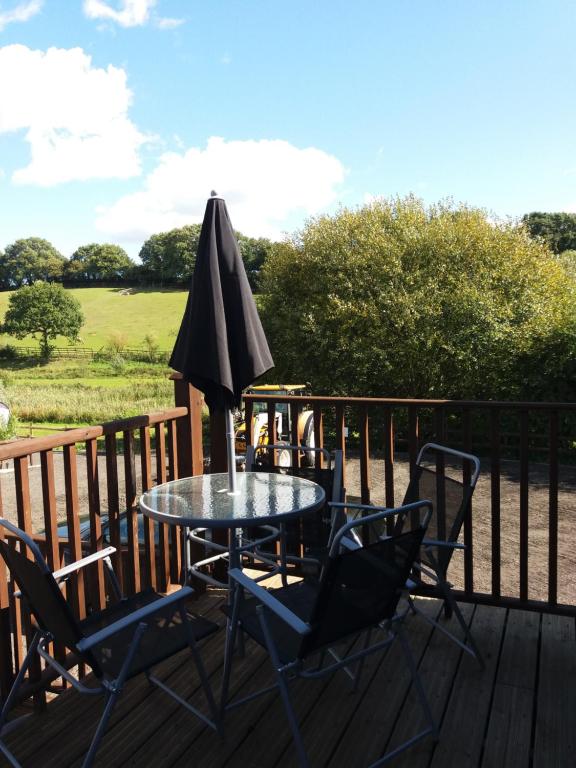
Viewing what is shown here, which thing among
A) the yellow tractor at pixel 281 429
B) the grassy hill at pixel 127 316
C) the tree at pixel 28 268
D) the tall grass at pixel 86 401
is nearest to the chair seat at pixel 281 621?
the yellow tractor at pixel 281 429

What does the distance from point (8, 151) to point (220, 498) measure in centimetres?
5483

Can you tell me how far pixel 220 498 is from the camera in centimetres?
247

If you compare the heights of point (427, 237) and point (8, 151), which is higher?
point (8, 151)

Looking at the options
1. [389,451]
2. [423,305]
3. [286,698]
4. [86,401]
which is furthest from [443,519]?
[86,401]

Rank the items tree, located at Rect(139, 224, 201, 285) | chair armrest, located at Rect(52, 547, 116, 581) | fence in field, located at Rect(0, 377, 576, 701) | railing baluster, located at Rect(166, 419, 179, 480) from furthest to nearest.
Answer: tree, located at Rect(139, 224, 201, 285) < railing baluster, located at Rect(166, 419, 179, 480) < fence in field, located at Rect(0, 377, 576, 701) < chair armrest, located at Rect(52, 547, 116, 581)

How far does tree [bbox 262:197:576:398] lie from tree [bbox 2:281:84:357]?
33.8m

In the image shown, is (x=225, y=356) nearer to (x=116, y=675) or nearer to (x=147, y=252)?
(x=116, y=675)

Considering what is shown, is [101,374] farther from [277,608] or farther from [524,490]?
[277,608]

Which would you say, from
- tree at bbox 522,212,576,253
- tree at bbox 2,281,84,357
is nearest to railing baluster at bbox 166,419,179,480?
tree at bbox 522,212,576,253

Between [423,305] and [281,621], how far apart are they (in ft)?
44.2

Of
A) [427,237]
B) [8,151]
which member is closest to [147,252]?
[8,151]

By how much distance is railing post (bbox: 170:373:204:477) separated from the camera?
3.15 meters

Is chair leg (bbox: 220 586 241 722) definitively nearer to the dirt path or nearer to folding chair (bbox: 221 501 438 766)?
folding chair (bbox: 221 501 438 766)

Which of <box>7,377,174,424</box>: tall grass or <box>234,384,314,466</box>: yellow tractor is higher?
<box>234,384,314,466</box>: yellow tractor
